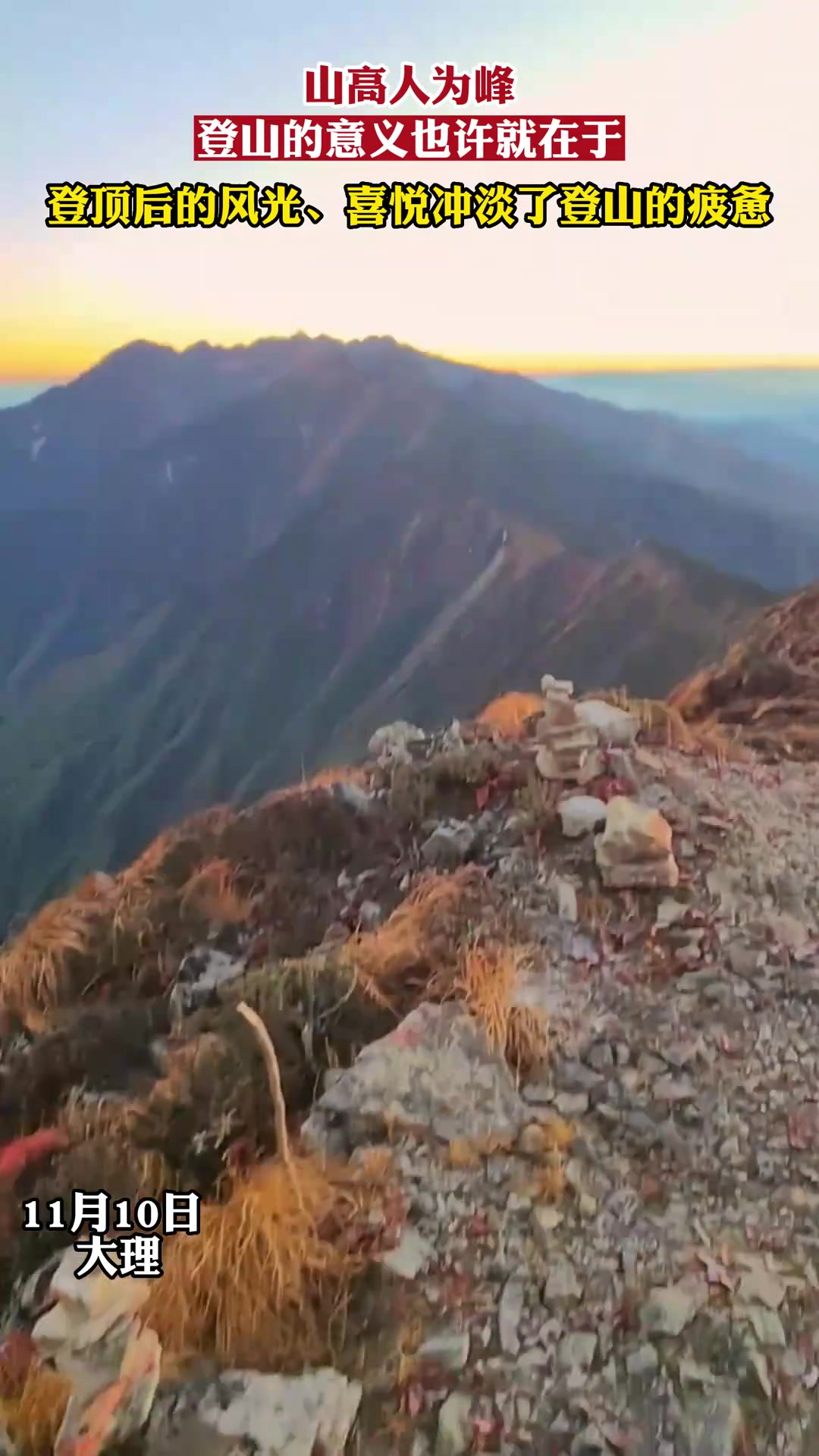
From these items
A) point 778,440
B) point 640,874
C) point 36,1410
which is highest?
point 778,440

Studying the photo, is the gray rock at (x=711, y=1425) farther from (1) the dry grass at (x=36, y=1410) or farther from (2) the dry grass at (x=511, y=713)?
(2) the dry grass at (x=511, y=713)

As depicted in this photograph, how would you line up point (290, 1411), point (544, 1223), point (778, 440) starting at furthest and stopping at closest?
1. point (778, 440)
2. point (544, 1223)
3. point (290, 1411)

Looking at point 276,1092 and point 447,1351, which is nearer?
point 447,1351

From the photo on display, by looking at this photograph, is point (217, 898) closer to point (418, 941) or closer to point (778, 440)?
point (418, 941)

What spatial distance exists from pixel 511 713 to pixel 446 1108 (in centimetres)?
59

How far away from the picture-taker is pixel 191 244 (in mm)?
1317

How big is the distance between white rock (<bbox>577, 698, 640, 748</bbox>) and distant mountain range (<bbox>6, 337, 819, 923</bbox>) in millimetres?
94

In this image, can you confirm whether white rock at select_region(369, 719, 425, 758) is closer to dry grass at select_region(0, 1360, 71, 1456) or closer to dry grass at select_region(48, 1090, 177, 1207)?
dry grass at select_region(48, 1090, 177, 1207)

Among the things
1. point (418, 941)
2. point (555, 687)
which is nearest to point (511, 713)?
point (555, 687)

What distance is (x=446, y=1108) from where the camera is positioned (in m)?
1.15

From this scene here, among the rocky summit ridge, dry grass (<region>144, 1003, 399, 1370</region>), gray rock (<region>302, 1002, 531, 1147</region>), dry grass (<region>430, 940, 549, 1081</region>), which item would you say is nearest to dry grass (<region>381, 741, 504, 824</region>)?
the rocky summit ridge

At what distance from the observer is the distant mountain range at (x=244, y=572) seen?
1.45 meters

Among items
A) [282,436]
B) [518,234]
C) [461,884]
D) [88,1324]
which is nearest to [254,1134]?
[88,1324]

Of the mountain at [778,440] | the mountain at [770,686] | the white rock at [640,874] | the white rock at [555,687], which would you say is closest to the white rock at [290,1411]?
the white rock at [640,874]
